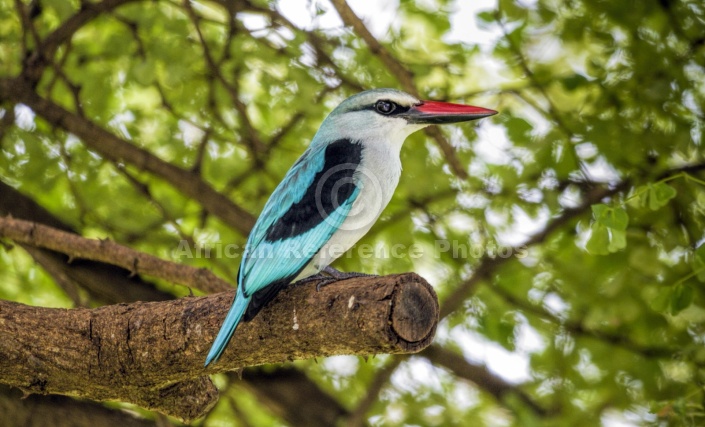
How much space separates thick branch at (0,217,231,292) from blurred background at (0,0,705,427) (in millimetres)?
316

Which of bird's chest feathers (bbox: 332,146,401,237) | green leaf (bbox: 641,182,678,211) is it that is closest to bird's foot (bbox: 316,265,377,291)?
bird's chest feathers (bbox: 332,146,401,237)

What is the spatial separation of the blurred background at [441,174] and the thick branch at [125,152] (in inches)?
0.6

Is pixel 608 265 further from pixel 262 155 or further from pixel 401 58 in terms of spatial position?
pixel 262 155

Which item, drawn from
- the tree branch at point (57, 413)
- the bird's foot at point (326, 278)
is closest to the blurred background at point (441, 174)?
the tree branch at point (57, 413)

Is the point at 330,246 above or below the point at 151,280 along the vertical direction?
above

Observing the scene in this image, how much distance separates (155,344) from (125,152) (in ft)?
7.40

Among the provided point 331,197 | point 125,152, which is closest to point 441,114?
point 331,197

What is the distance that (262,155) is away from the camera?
5578 mm

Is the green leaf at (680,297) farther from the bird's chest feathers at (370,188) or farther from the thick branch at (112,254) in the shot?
the thick branch at (112,254)

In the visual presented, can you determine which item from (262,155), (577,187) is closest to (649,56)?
(577,187)

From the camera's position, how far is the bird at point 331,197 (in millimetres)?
3326

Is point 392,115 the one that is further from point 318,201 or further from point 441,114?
point 318,201

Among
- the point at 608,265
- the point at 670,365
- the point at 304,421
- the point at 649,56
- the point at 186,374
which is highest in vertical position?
the point at 186,374

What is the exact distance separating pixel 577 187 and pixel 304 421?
97.2 inches
